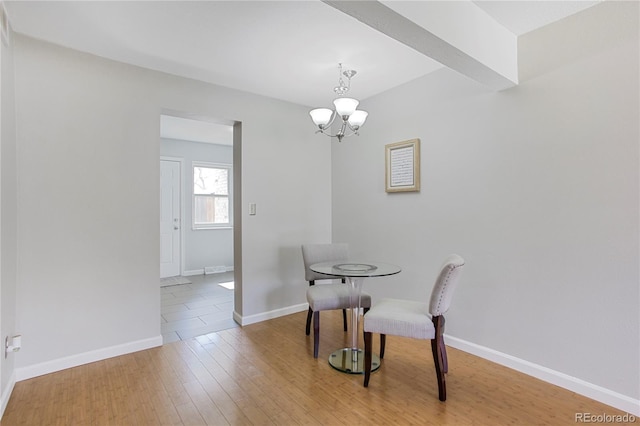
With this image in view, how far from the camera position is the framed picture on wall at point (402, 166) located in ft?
9.80

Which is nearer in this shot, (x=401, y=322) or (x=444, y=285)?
(x=444, y=285)

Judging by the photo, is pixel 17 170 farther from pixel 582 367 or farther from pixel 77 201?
pixel 582 367

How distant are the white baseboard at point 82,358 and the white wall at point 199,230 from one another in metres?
3.11

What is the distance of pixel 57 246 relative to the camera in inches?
92.5

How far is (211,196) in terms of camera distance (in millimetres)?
6070

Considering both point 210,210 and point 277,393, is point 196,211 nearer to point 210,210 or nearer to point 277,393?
point 210,210

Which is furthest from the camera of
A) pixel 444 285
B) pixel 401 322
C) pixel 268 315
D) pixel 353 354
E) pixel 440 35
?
pixel 268 315

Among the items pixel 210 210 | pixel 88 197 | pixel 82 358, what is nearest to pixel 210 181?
pixel 210 210

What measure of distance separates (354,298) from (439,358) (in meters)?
0.77

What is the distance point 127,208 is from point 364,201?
227 cm

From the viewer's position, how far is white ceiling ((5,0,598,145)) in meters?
1.95

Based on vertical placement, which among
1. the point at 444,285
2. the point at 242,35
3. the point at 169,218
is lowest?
the point at 444,285

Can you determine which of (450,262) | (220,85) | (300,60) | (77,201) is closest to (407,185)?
(450,262)

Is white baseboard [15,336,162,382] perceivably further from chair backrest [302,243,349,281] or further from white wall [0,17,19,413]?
chair backrest [302,243,349,281]
